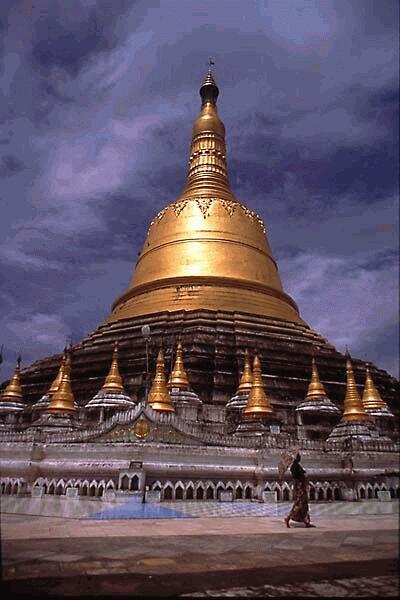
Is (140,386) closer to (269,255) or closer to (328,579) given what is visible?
(269,255)

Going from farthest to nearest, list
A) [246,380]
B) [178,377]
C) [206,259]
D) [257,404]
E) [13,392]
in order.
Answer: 1. [206,259]
2. [13,392]
3. [246,380]
4. [178,377]
5. [257,404]

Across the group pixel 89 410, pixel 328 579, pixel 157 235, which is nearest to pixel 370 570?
pixel 328 579

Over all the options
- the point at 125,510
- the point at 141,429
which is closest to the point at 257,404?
the point at 141,429

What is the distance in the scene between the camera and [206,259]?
30.4m

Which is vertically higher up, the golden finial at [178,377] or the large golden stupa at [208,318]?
the large golden stupa at [208,318]

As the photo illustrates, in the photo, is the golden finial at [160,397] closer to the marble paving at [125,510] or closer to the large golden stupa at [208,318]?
the large golden stupa at [208,318]

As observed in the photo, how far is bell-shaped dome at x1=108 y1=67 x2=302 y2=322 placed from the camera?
94.0 ft

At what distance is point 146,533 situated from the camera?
23.4 feet

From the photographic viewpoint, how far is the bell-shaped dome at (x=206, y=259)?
2864 centimetres

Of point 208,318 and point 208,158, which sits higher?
point 208,158

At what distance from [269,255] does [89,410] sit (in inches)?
709

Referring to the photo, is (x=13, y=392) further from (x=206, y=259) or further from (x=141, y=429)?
(x=206, y=259)

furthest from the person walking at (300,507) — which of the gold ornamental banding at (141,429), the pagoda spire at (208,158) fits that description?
the pagoda spire at (208,158)

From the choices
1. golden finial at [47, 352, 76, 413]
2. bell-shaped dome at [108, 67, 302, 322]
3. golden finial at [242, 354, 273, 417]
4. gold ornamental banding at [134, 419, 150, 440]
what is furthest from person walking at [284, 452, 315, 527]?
bell-shaped dome at [108, 67, 302, 322]
